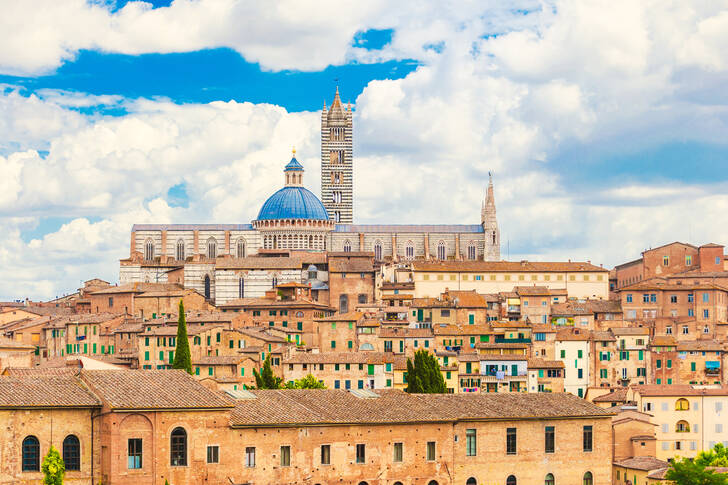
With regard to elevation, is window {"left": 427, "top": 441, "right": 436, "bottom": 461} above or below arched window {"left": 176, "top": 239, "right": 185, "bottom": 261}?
below

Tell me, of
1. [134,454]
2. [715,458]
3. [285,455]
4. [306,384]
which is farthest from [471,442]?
[306,384]

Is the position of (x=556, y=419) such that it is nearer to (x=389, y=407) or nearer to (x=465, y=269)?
(x=389, y=407)

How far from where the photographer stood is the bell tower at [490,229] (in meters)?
118

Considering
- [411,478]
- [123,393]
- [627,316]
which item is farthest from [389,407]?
[627,316]

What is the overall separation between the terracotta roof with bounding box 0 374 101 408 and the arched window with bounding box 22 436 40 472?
0.96 meters

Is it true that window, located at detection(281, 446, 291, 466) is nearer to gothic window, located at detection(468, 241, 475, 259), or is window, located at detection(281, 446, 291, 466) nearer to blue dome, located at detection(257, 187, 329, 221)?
blue dome, located at detection(257, 187, 329, 221)

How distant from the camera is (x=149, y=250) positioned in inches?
4621

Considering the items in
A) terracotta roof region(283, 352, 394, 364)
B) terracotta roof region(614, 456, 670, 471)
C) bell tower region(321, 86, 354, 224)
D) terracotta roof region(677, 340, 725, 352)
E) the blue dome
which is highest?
bell tower region(321, 86, 354, 224)

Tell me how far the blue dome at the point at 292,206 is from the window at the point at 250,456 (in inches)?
3059

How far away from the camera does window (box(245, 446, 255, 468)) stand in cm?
3838

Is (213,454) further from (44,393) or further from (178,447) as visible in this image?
(44,393)

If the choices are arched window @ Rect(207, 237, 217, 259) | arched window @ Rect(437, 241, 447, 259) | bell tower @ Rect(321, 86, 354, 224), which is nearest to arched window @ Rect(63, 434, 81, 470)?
arched window @ Rect(207, 237, 217, 259)

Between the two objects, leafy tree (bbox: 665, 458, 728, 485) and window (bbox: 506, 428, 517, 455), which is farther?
leafy tree (bbox: 665, 458, 728, 485)

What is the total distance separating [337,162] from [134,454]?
322 ft
